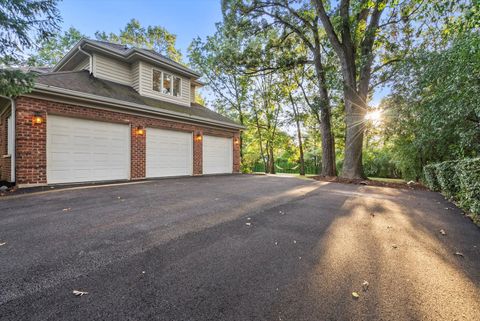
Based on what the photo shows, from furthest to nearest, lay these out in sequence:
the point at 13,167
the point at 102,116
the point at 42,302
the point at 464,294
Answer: the point at 102,116 → the point at 13,167 → the point at 464,294 → the point at 42,302

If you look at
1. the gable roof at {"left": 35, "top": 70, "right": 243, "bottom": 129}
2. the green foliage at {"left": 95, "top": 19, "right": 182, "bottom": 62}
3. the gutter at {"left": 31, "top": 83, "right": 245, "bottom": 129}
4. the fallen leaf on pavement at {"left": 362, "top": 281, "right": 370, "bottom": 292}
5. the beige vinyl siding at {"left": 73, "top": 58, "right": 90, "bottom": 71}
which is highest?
the green foliage at {"left": 95, "top": 19, "right": 182, "bottom": 62}

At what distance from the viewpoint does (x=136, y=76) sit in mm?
9320

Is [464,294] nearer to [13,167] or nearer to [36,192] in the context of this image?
[36,192]

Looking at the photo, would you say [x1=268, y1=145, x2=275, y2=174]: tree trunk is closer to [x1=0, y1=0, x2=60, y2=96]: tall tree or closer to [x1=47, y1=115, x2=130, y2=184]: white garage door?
[x1=47, y1=115, x2=130, y2=184]: white garage door

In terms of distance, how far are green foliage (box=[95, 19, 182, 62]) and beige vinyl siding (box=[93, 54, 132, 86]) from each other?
9897 millimetres

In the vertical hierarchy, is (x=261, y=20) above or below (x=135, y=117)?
above

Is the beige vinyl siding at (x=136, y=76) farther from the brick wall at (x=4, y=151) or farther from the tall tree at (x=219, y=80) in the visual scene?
the tall tree at (x=219, y=80)

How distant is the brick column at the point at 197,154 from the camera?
379 inches

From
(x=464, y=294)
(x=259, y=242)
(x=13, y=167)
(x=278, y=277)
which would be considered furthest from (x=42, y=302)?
(x=13, y=167)

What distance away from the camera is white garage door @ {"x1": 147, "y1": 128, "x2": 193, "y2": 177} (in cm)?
824

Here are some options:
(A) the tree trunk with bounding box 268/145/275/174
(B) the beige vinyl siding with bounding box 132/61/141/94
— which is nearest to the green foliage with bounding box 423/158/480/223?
(B) the beige vinyl siding with bounding box 132/61/141/94

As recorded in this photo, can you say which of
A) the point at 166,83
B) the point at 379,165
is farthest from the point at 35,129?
the point at 379,165

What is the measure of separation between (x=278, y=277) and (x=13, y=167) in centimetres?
740

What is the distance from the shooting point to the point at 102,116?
22.7ft
